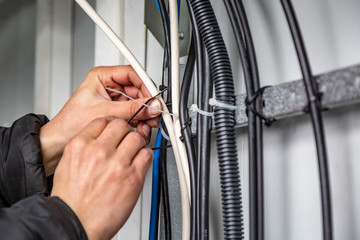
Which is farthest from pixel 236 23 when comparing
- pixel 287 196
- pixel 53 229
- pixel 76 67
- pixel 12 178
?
pixel 76 67

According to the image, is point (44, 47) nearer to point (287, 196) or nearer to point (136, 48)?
point (136, 48)

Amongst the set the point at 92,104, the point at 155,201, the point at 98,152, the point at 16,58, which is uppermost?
the point at 16,58

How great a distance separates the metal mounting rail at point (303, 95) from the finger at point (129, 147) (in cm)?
19

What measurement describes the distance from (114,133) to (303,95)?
1.08 ft

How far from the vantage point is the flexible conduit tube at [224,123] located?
0.50m

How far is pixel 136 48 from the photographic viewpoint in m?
0.81

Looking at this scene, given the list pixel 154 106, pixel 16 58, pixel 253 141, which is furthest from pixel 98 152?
pixel 16 58

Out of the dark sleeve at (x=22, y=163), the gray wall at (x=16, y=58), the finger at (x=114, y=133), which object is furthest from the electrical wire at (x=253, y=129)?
the gray wall at (x=16, y=58)

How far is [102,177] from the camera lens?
55 centimetres

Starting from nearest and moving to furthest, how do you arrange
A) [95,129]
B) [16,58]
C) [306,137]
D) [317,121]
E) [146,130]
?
[317,121]
[306,137]
[95,129]
[146,130]
[16,58]

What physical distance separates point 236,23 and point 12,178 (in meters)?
0.60

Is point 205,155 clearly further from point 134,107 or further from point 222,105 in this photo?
point 134,107

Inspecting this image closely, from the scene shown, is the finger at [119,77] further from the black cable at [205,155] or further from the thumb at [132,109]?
the black cable at [205,155]

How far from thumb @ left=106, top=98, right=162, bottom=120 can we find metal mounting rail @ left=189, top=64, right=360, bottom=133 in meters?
0.19
